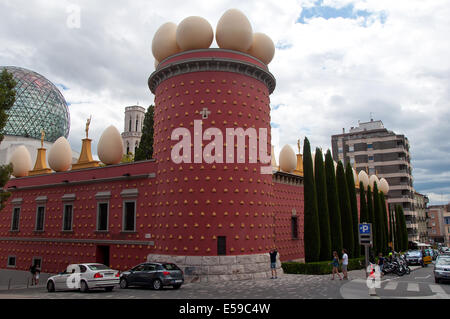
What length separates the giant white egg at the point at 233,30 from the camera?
75.3 feet

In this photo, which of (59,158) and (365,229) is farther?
(59,158)

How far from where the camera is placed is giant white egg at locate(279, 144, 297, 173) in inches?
1231

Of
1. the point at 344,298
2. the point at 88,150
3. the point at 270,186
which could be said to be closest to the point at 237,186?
the point at 270,186

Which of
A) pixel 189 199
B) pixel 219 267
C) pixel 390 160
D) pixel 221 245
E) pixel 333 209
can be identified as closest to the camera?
pixel 219 267

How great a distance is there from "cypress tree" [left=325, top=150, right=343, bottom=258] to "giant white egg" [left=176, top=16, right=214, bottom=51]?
13829 millimetres

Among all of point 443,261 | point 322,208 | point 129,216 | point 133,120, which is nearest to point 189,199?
point 129,216

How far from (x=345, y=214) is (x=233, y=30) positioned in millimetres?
17740

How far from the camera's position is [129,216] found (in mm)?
25734

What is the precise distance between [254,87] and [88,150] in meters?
15.7

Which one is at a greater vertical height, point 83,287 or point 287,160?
point 287,160

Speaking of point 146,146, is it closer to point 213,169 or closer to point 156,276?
point 213,169

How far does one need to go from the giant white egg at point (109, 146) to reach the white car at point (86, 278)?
11895 mm

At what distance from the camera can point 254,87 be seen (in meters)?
24.1

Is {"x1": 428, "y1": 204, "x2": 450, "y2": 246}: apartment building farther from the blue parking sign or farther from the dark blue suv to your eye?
the dark blue suv
